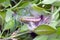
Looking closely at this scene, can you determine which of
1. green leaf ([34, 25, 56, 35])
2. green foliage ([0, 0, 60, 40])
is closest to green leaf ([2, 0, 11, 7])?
green foliage ([0, 0, 60, 40])

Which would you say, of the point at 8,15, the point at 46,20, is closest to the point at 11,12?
the point at 8,15

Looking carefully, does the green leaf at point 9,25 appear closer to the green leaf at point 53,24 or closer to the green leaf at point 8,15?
the green leaf at point 8,15

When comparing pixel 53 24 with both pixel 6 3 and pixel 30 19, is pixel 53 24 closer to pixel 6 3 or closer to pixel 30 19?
pixel 30 19

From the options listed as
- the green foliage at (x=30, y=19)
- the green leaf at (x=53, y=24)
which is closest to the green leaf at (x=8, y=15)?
the green foliage at (x=30, y=19)

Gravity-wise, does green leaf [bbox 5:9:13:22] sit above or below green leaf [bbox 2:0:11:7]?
below

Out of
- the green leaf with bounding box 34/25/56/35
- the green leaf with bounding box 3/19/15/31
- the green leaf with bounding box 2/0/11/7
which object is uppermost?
the green leaf with bounding box 2/0/11/7

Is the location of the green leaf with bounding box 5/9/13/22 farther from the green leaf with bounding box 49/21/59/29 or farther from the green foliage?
the green leaf with bounding box 49/21/59/29

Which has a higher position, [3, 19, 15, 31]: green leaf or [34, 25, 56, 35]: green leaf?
[3, 19, 15, 31]: green leaf

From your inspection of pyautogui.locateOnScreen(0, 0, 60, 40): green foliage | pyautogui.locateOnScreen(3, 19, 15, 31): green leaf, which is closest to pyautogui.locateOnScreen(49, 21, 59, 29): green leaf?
pyautogui.locateOnScreen(0, 0, 60, 40): green foliage
